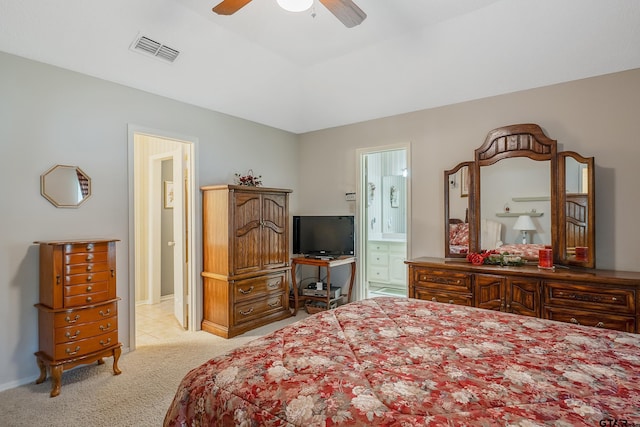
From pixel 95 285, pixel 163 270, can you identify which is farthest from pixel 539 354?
pixel 163 270

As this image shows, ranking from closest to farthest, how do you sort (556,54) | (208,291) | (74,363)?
(74,363) < (556,54) < (208,291)

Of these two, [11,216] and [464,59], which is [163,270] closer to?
[11,216]

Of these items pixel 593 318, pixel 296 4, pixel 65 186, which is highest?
pixel 296 4

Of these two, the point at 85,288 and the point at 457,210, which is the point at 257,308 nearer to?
the point at 85,288

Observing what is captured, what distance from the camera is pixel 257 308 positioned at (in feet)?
13.5

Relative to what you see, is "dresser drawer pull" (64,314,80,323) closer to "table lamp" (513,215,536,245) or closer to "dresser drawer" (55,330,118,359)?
"dresser drawer" (55,330,118,359)

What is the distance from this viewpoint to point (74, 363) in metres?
2.70

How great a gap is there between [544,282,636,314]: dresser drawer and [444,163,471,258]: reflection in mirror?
0.98 metres

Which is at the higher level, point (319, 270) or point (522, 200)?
point (522, 200)

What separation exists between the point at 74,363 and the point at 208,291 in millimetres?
1485

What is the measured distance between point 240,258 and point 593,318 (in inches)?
130

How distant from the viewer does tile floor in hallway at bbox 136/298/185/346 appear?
3793mm

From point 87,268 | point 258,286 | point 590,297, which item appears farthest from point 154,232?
point 590,297

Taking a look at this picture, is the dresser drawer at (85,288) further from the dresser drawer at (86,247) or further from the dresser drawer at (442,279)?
the dresser drawer at (442,279)
